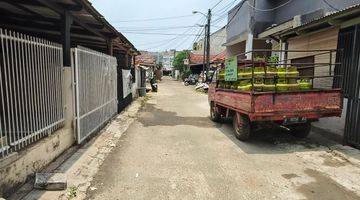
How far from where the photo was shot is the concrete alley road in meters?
5.20

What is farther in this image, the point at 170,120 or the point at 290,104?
the point at 170,120

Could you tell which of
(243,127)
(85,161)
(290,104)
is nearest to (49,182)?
(85,161)

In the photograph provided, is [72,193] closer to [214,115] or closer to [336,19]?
[214,115]

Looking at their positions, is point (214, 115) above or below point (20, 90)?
below

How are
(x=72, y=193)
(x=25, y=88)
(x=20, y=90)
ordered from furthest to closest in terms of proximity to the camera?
(x=25, y=88)
(x=20, y=90)
(x=72, y=193)

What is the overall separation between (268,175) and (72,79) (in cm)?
461

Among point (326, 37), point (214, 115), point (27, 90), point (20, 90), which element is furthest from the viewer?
point (214, 115)

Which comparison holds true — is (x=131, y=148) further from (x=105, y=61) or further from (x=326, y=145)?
(x=326, y=145)

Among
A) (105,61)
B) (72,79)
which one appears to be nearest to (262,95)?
(72,79)

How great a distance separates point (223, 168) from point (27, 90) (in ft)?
12.5

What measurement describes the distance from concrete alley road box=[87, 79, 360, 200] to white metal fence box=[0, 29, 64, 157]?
1.36m

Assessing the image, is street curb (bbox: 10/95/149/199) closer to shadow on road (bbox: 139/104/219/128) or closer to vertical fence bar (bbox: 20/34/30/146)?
vertical fence bar (bbox: 20/34/30/146)

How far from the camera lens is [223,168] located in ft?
21.1

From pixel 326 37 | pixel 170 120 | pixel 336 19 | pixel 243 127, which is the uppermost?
pixel 336 19
